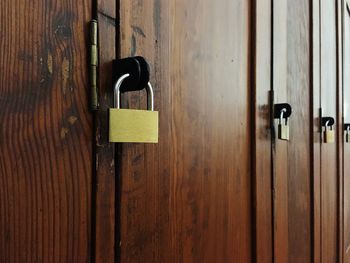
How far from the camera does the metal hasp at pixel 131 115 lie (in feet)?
1.30

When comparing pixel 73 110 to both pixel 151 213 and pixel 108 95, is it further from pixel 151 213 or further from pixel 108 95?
pixel 151 213

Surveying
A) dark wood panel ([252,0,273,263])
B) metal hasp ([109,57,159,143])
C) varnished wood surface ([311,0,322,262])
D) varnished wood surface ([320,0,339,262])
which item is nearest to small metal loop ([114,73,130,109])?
metal hasp ([109,57,159,143])

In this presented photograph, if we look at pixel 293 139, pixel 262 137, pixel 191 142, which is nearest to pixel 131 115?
pixel 191 142

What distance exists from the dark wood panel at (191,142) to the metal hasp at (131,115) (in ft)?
0.12

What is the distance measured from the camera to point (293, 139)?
1005 millimetres

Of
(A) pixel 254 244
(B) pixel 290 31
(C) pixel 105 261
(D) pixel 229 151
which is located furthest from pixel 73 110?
(B) pixel 290 31

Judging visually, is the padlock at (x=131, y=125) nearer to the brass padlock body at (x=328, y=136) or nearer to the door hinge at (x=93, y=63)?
the door hinge at (x=93, y=63)

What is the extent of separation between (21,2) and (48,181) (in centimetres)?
18

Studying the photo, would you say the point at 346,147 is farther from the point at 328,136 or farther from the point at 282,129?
the point at 282,129

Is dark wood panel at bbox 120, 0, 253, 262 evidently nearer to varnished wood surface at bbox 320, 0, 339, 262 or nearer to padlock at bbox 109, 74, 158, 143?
padlock at bbox 109, 74, 158, 143

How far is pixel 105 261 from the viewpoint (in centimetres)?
42

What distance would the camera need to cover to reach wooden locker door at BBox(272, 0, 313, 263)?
0.88 meters

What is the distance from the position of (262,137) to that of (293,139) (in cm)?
26

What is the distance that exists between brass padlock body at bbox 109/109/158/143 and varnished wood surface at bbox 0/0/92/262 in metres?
0.03
